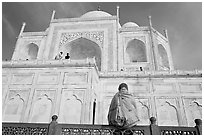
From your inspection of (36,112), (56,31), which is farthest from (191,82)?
(56,31)

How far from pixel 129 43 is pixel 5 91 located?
11114 mm

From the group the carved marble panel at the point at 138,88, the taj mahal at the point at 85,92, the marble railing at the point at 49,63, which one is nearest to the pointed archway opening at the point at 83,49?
the taj mahal at the point at 85,92

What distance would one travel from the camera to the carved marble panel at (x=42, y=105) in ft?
28.1

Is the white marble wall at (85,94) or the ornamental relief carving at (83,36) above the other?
the ornamental relief carving at (83,36)

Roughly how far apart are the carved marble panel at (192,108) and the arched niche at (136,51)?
24.8ft

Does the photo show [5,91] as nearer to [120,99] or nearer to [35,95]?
[35,95]

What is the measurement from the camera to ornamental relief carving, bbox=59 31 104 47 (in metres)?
16.0

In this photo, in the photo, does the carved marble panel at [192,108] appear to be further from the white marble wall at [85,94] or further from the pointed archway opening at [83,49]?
the pointed archway opening at [83,49]

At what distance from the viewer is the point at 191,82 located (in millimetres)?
10328

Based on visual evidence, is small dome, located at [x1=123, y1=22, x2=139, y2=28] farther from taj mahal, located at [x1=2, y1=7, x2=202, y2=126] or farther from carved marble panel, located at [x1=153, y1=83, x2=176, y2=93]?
carved marble panel, located at [x1=153, y1=83, x2=176, y2=93]

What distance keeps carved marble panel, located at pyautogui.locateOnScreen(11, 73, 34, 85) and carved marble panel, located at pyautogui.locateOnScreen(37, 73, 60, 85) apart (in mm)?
460

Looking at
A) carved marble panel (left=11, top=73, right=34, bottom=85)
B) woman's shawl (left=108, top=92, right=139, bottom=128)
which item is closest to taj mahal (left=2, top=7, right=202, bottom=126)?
carved marble panel (left=11, top=73, right=34, bottom=85)

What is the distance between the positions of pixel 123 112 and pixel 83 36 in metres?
13.2

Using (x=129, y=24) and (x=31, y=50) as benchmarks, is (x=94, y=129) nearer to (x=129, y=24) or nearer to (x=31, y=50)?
(x=31, y=50)
